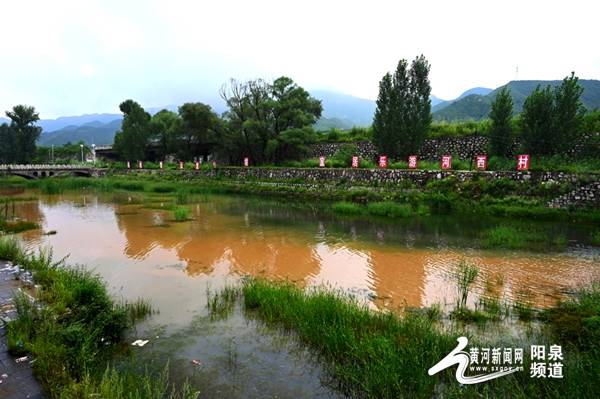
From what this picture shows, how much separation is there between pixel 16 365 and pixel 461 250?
1129 centimetres

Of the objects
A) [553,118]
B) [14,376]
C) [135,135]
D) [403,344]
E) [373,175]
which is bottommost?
[14,376]

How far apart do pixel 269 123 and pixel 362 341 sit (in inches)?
1309

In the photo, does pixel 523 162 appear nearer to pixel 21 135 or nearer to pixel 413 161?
pixel 413 161

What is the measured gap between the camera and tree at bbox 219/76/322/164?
35.0m

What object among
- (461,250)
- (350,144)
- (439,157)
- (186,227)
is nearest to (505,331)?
(461,250)

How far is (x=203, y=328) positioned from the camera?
6.23 metres

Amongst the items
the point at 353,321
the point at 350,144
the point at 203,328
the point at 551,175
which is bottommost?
the point at 203,328

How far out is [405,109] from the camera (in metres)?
27.0

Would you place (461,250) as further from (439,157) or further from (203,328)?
(439,157)

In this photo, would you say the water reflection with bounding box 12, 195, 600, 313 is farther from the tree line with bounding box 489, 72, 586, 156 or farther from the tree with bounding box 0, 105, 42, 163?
the tree with bounding box 0, 105, 42, 163

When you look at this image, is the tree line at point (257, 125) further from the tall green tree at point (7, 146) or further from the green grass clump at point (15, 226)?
the tall green tree at point (7, 146)

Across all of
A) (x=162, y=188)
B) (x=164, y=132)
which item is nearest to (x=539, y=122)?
(x=162, y=188)

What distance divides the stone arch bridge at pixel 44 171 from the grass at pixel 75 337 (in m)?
53.0

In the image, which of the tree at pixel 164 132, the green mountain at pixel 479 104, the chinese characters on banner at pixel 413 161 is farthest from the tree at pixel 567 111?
the green mountain at pixel 479 104
